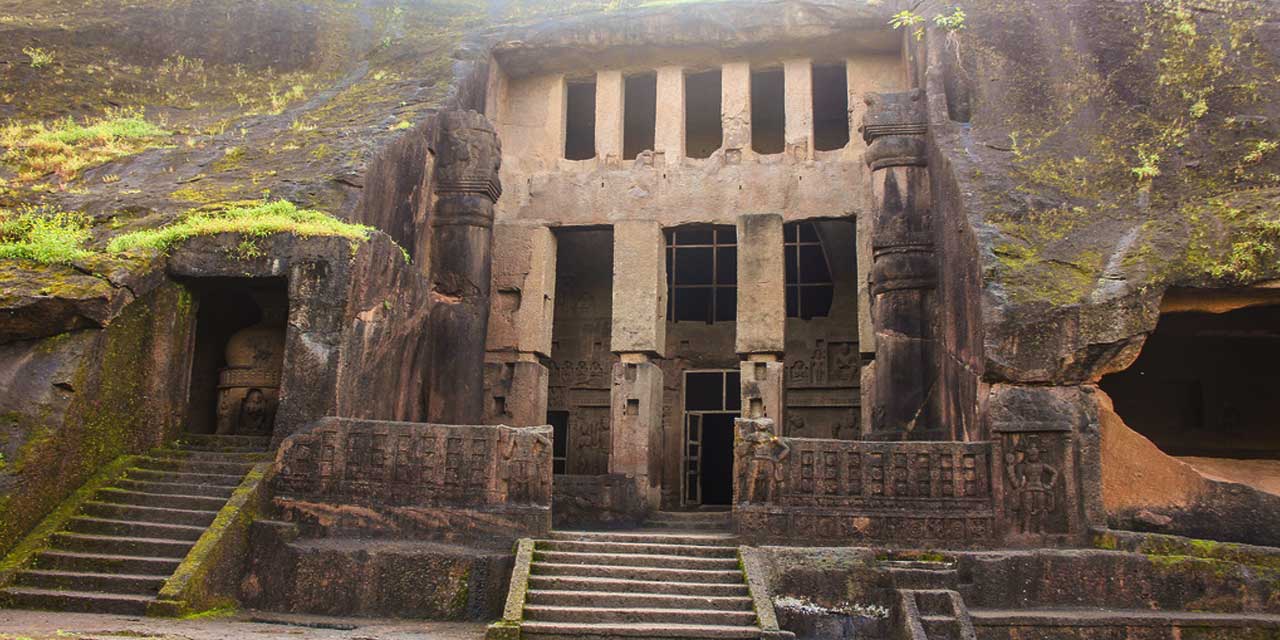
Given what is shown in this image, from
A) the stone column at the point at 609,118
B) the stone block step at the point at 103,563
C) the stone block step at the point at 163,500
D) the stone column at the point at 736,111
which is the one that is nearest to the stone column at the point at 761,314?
the stone column at the point at 736,111

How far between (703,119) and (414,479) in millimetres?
10261

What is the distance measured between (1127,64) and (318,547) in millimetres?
9914

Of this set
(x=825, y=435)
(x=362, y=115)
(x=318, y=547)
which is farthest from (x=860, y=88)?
(x=318, y=547)

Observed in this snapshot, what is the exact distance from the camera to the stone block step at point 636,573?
843cm

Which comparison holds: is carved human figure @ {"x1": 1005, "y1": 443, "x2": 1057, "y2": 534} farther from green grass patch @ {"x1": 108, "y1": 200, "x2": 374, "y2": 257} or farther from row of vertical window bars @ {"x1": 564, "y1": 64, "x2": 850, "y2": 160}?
row of vertical window bars @ {"x1": 564, "y1": 64, "x2": 850, "y2": 160}

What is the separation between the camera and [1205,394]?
13.6m

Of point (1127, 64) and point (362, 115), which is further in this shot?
point (362, 115)

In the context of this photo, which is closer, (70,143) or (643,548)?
(643,548)

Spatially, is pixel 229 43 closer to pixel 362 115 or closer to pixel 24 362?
pixel 362 115

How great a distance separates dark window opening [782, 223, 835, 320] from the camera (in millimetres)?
16906

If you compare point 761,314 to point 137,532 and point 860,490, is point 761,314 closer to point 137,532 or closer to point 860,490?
point 860,490

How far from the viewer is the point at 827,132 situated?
18000 mm

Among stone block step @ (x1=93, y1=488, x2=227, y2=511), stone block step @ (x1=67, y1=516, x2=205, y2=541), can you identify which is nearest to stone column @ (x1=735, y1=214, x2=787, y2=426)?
stone block step @ (x1=93, y1=488, x2=227, y2=511)

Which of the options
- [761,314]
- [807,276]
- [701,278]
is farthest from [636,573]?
[701,278]
